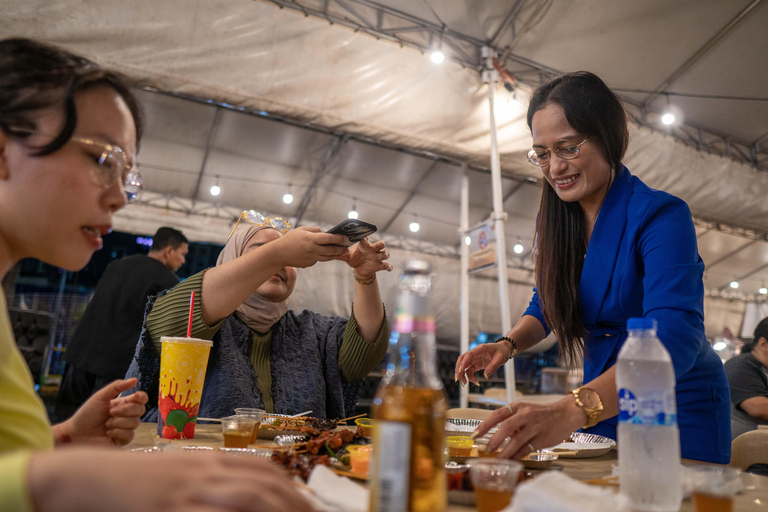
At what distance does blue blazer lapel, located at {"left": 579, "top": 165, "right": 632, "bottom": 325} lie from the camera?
1506mm

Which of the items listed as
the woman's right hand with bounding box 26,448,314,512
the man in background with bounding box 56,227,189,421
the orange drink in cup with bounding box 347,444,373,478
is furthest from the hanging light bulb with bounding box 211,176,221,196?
the woman's right hand with bounding box 26,448,314,512

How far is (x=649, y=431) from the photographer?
77 centimetres

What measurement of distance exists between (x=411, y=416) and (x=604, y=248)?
1224mm

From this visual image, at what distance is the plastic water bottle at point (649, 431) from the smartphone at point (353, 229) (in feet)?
2.95

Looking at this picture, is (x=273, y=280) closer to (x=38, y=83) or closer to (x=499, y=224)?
(x=38, y=83)

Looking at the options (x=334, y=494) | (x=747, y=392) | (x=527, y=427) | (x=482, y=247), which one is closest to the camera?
(x=334, y=494)

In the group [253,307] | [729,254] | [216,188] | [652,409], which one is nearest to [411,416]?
[652,409]

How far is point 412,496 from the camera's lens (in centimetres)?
51

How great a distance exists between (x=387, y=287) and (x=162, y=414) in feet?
15.1

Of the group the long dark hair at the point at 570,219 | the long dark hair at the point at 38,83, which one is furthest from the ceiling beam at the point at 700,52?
the long dark hair at the point at 38,83

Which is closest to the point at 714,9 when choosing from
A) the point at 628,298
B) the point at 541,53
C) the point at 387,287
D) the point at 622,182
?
the point at 541,53

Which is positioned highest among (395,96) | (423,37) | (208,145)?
(423,37)

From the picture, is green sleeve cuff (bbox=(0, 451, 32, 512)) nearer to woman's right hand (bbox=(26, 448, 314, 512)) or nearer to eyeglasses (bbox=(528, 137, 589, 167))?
woman's right hand (bbox=(26, 448, 314, 512))

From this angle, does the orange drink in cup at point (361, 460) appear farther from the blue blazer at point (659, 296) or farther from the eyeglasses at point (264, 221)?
the eyeglasses at point (264, 221)
